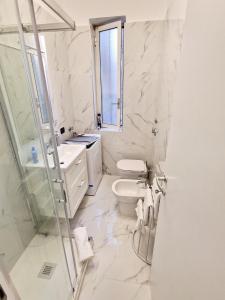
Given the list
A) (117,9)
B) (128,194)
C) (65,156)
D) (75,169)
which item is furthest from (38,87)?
(117,9)

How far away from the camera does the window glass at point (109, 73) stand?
7.82ft

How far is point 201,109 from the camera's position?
0.54m

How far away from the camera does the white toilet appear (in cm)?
192

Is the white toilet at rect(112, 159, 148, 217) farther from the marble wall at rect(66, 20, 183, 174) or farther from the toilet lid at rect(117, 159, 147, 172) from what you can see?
the marble wall at rect(66, 20, 183, 174)

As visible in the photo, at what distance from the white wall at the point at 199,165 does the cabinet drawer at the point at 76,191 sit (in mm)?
1157

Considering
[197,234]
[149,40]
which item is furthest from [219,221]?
[149,40]

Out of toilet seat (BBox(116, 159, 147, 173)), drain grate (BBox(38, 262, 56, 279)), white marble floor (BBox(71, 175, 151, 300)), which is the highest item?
toilet seat (BBox(116, 159, 147, 173))

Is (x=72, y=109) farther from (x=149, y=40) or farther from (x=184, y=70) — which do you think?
(x=184, y=70)

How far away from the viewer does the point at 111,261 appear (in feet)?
5.00

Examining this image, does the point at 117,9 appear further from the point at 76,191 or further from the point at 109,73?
the point at 76,191

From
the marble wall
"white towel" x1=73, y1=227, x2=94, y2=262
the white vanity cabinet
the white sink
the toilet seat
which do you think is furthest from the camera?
the toilet seat

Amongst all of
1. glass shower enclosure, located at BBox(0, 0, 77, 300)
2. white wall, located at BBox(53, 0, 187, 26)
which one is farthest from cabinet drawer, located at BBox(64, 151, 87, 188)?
white wall, located at BBox(53, 0, 187, 26)

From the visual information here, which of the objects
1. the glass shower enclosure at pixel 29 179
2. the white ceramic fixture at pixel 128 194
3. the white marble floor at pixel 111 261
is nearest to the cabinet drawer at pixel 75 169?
the glass shower enclosure at pixel 29 179

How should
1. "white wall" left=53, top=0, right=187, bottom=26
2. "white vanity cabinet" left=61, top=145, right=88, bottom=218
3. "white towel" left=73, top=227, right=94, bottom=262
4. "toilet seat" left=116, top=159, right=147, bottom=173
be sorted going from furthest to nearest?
"toilet seat" left=116, top=159, right=147, bottom=173 < "white wall" left=53, top=0, right=187, bottom=26 < "white vanity cabinet" left=61, top=145, right=88, bottom=218 < "white towel" left=73, top=227, right=94, bottom=262
